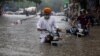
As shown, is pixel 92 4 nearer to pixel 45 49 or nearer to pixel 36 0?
pixel 45 49

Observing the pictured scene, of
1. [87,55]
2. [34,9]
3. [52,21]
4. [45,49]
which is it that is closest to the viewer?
[87,55]

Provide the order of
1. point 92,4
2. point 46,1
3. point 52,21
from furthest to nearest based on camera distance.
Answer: point 46,1 → point 92,4 → point 52,21

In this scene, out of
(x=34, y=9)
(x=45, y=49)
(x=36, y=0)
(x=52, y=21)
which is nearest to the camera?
(x=45, y=49)

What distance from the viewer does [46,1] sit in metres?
139

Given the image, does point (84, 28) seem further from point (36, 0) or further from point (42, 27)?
point (36, 0)

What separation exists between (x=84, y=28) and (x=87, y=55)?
9729 mm

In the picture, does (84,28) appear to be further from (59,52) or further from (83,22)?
(59,52)

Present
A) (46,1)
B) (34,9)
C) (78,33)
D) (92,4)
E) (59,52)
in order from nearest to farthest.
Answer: (59,52) → (78,33) → (92,4) → (34,9) → (46,1)

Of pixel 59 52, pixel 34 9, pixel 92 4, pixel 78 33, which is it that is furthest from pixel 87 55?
pixel 34 9

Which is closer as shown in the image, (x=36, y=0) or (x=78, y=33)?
(x=78, y=33)

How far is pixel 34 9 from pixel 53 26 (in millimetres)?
89847

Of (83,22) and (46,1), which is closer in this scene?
(83,22)

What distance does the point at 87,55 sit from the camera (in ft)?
43.8

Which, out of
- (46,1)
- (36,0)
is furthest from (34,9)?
(46,1)
